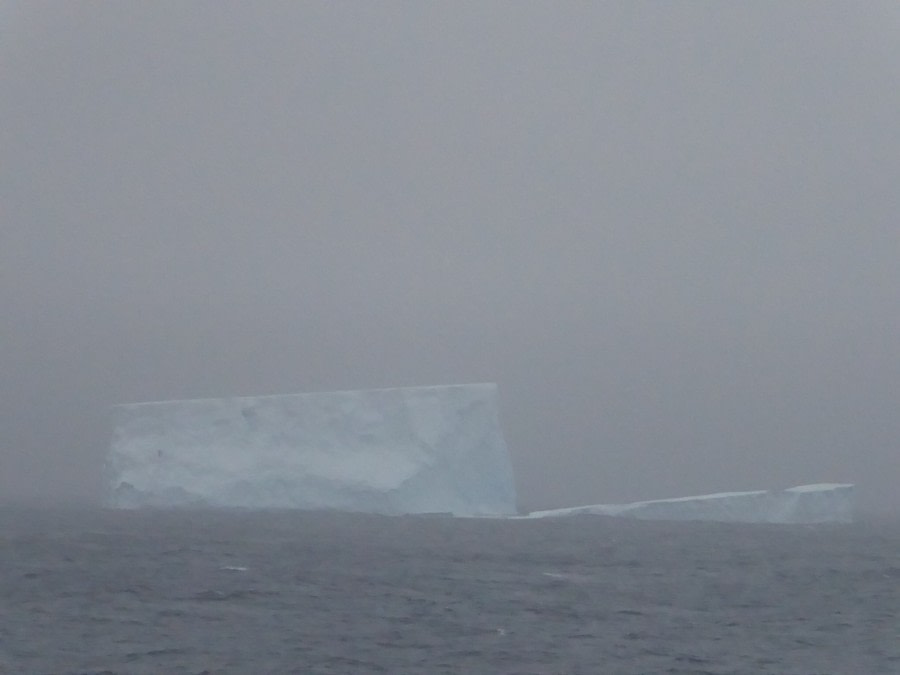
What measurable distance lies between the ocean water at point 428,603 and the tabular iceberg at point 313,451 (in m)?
0.66

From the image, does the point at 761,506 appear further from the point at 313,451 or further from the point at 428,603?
the point at 428,603

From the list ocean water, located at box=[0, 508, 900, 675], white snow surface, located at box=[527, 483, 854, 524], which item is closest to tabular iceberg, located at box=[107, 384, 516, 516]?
ocean water, located at box=[0, 508, 900, 675]

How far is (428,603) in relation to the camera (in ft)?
30.0

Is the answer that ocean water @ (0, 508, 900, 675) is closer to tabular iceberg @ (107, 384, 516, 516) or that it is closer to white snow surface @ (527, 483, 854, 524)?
tabular iceberg @ (107, 384, 516, 516)

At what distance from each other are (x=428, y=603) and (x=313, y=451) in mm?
7390

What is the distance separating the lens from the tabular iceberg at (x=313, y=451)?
16.3 metres

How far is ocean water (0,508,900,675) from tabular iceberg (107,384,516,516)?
26.1 inches

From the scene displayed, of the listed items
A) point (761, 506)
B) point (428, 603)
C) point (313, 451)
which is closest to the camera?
point (428, 603)

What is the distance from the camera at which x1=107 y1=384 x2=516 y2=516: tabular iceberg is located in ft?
53.4

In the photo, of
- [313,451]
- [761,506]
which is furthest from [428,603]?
[761,506]

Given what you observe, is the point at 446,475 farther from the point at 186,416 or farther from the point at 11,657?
the point at 11,657

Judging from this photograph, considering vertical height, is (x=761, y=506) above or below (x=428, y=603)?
above

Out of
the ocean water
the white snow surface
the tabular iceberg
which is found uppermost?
the tabular iceberg

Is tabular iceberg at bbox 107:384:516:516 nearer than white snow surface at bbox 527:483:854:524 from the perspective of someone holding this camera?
Yes
